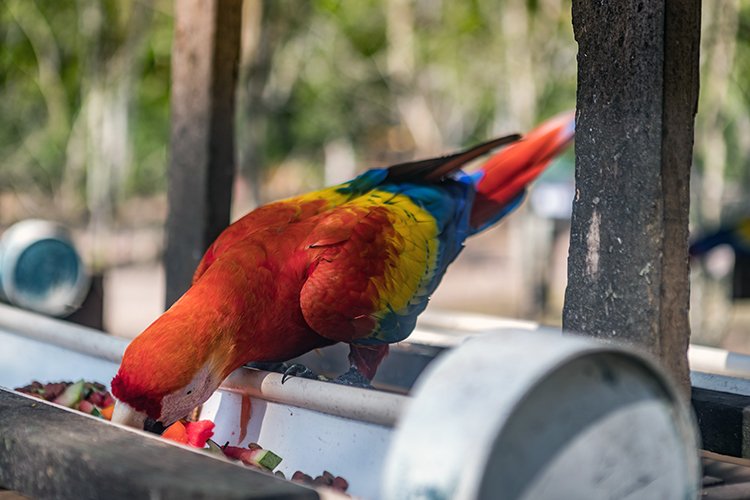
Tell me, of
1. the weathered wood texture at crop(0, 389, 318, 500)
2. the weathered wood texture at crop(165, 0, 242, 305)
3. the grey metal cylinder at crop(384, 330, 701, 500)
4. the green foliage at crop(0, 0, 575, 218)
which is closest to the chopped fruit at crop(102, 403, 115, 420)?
the weathered wood texture at crop(0, 389, 318, 500)

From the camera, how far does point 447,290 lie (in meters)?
12.1

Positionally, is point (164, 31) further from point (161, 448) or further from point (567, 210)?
point (161, 448)

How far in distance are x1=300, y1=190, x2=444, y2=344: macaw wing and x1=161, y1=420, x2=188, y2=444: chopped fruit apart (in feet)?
1.15

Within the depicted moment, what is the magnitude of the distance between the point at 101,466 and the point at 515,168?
1881 mm

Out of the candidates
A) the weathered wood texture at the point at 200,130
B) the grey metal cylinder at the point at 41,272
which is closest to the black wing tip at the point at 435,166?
the weathered wood texture at the point at 200,130

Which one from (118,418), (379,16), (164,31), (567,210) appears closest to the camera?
(118,418)

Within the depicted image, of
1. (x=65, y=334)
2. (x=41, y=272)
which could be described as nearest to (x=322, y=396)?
(x=65, y=334)

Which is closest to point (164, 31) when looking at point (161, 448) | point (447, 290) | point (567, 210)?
point (447, 290)

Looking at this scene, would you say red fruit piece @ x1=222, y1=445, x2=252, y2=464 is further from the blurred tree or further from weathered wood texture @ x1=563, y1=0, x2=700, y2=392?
the blurred tree

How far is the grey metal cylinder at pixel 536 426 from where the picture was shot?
41.3 inches

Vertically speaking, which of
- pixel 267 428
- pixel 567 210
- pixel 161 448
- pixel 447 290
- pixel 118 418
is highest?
pixel 161 448

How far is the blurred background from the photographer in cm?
768

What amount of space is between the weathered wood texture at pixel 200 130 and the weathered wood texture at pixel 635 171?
138 centimetres

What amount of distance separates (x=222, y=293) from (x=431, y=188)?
823 millimetres
